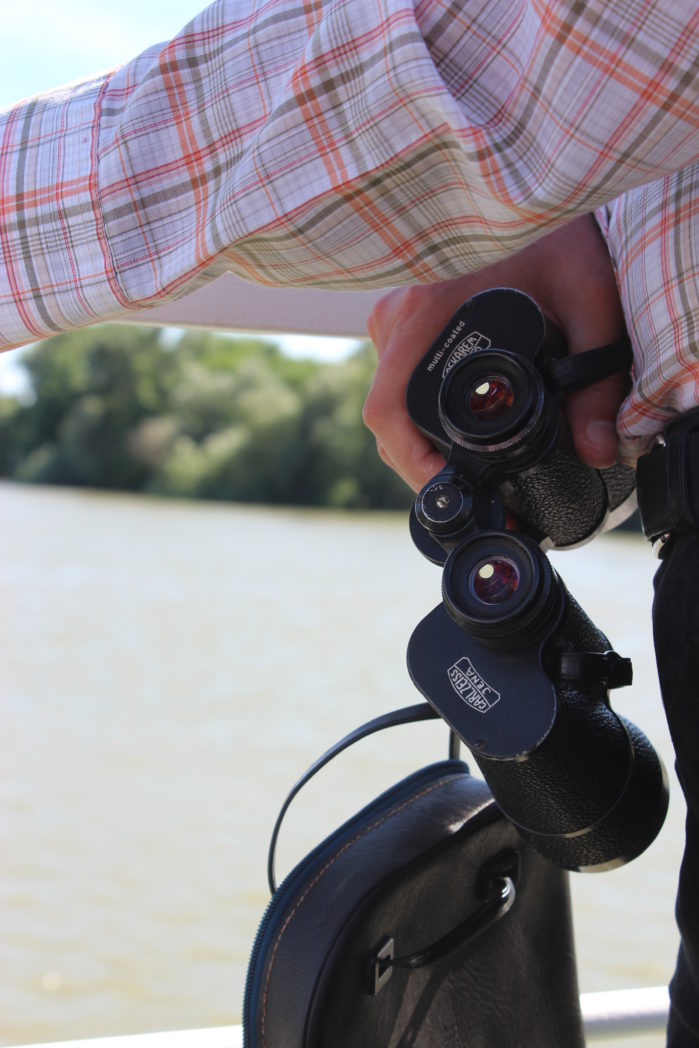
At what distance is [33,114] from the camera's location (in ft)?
2.10

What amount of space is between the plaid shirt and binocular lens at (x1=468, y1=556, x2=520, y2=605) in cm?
13

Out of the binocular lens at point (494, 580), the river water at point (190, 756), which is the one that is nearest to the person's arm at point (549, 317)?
the binocular lens at point (494, 580)

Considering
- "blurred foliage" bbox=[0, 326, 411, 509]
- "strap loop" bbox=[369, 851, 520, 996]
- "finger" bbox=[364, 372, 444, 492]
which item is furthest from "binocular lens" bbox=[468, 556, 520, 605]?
"blurred foliage" bbox=[0, 326, 411, 509]

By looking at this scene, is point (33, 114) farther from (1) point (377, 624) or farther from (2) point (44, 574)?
(2) point (44, 574)

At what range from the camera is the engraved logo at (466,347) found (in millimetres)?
690

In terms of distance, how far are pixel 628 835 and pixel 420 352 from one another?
0.35 meters

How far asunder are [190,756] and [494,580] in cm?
648

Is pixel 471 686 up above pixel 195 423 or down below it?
above

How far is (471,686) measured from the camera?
63 cm

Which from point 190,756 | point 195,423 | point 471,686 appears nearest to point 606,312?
point 471,686

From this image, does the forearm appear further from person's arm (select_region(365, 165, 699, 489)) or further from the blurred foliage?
the blurred foliage

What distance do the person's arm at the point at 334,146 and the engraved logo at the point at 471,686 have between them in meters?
0.24

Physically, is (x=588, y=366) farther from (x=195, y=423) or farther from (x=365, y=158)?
(x=195, y=423)

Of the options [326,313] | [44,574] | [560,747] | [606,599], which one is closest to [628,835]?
[560,747]
